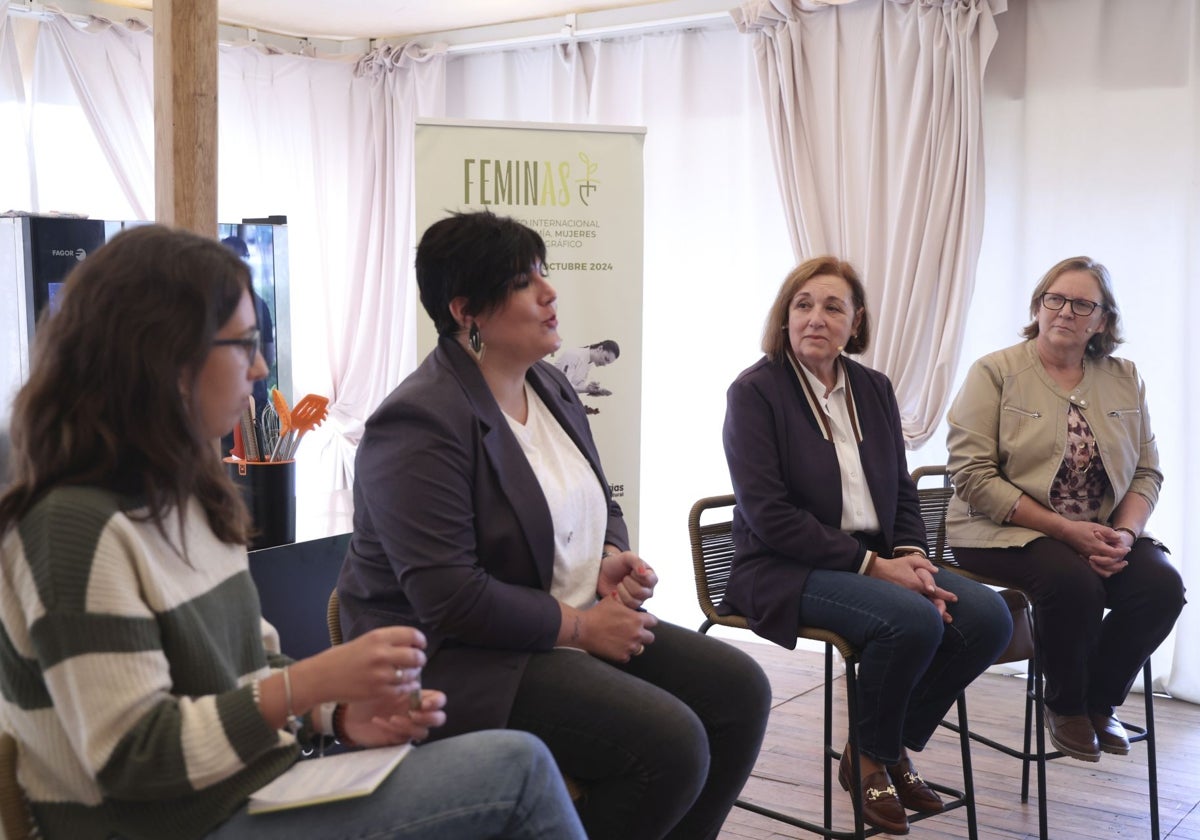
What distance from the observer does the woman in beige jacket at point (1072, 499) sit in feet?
8.63

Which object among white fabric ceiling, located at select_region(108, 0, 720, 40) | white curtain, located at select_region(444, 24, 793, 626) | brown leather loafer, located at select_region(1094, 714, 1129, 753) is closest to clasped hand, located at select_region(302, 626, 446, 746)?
brown leather loafer, located at select_region(1094, 714, 1129, 753)

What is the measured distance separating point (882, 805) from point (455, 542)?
1.18 meters

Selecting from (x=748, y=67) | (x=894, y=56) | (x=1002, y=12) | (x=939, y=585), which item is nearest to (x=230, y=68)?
(x=748, y=67)

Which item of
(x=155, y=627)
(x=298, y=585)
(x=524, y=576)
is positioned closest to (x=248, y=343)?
(x=155, y=627)

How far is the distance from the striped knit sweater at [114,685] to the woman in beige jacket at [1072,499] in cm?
200

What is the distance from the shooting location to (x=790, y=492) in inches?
99.7

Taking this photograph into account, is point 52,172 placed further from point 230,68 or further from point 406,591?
point 406,591

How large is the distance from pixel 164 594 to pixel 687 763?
0.85 meters

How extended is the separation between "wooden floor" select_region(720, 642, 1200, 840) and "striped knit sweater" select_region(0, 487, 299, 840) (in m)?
1.81

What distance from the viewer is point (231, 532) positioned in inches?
53.1

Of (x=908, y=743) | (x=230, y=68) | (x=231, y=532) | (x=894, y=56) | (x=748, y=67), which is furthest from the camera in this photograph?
(x=230, y=68)

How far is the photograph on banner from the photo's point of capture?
336 centimetres

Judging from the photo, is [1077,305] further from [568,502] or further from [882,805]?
[568,502]

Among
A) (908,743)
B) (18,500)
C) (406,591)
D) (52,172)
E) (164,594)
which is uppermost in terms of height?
(52,172)
